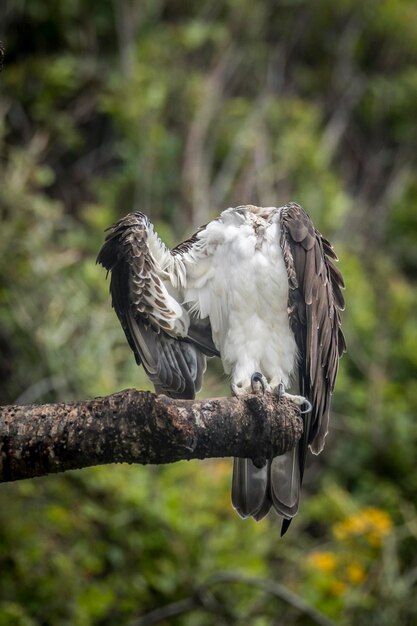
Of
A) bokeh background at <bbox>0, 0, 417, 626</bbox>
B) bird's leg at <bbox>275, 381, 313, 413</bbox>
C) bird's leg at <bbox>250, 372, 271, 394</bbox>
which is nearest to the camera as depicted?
bird's leg at <bbox>275, 381, 313, 413</bbox>

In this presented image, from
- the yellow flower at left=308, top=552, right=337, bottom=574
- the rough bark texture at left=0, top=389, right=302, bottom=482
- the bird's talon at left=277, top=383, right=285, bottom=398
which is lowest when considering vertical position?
the yellow flower at left=308, top=552, right=337, bottom=574

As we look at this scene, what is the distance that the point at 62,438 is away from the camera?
3.31m

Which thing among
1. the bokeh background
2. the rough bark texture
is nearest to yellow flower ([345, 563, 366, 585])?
the bokeh background

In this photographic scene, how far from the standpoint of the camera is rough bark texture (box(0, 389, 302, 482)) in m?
3.30

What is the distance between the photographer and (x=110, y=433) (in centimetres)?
333

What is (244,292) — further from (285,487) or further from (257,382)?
(285,487)

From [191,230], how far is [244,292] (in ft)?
12.0

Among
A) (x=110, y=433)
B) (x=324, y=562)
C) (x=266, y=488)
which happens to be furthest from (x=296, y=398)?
(x=324, y=562)

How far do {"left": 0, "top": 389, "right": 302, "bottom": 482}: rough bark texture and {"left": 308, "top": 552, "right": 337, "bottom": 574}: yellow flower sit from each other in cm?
321

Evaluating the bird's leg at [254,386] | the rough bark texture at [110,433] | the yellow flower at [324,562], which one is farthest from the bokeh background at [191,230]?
the rough bark texture at [110,433]

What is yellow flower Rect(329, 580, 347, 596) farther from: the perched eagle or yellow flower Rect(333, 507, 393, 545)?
the perched eagle

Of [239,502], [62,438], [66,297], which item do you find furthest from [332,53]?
[62,438]

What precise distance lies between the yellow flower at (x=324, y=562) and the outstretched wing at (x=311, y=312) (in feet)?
6.92

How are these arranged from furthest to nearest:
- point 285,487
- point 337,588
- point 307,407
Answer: point 337,588 → point 285,487 → point 307,407
